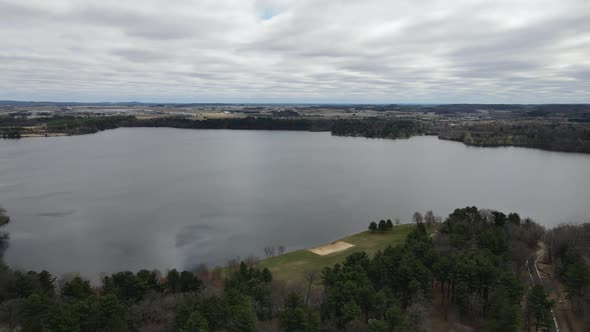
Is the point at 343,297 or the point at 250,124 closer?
the point at 343,297

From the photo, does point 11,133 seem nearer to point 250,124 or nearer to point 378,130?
point 250,124

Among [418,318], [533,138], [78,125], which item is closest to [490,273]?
[418,318]

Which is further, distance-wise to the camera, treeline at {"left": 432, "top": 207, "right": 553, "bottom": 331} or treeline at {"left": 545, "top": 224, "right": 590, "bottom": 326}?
treeline at {"left": 545, "top": 224, "right": 590, "bottom": 326}

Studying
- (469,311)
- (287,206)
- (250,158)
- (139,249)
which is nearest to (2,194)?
(139,249)

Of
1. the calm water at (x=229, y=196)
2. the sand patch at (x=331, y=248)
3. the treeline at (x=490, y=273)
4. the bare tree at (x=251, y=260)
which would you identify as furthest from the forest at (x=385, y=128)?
the bare tree at (x=251, y=260)

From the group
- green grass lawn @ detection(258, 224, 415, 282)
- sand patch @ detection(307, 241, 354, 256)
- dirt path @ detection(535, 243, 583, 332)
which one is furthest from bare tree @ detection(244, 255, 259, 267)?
dirt path @ detection(535, 243, 583, 332)

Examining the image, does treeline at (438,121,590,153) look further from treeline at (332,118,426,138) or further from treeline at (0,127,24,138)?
treeline at (0,127,24,138)
